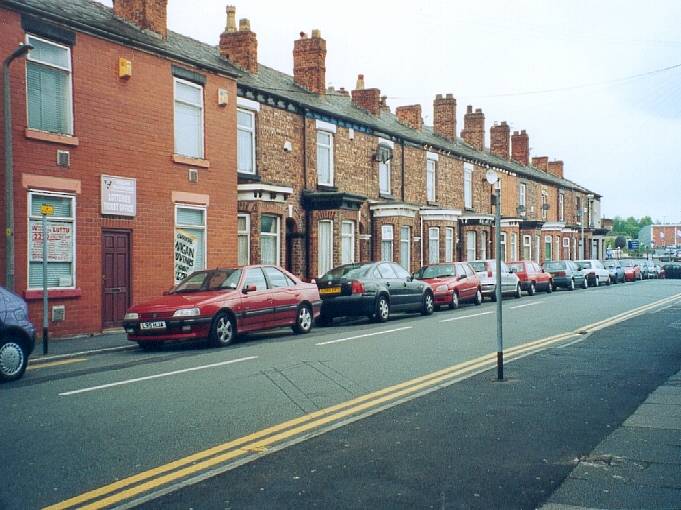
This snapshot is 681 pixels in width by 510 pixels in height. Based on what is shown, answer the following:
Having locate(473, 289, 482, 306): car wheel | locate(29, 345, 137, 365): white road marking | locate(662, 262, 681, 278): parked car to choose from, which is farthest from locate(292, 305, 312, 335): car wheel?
locate(662, 262, 681, 278): parked car

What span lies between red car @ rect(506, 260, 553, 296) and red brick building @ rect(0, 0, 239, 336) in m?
16.2

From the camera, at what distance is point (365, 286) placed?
19.5 metres

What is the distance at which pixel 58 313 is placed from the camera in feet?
53.3

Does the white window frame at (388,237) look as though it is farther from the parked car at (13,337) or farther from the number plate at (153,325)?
the parked car at (13,337)

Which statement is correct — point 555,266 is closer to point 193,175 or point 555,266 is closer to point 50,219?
point 193,175

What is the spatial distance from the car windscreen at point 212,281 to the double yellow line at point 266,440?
5.71 metres

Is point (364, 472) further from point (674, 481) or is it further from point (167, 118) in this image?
point (167, 118)

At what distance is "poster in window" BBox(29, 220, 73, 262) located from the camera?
15.8 metres

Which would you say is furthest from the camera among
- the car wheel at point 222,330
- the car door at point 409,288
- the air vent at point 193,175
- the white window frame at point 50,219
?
the car door at point 409,288

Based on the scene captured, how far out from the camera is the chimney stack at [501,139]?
5094cm

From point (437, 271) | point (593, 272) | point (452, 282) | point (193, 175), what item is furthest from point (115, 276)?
point (593, 272)

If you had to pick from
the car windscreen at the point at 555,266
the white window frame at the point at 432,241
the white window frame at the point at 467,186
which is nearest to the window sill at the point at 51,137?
the white window frame at the point at 432,241

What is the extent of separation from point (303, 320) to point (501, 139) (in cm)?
3753

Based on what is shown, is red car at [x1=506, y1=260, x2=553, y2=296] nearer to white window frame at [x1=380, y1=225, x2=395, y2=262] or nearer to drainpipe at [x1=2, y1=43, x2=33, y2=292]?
white window frame at [x1=380, y1=225, x2=395, y2=262]
